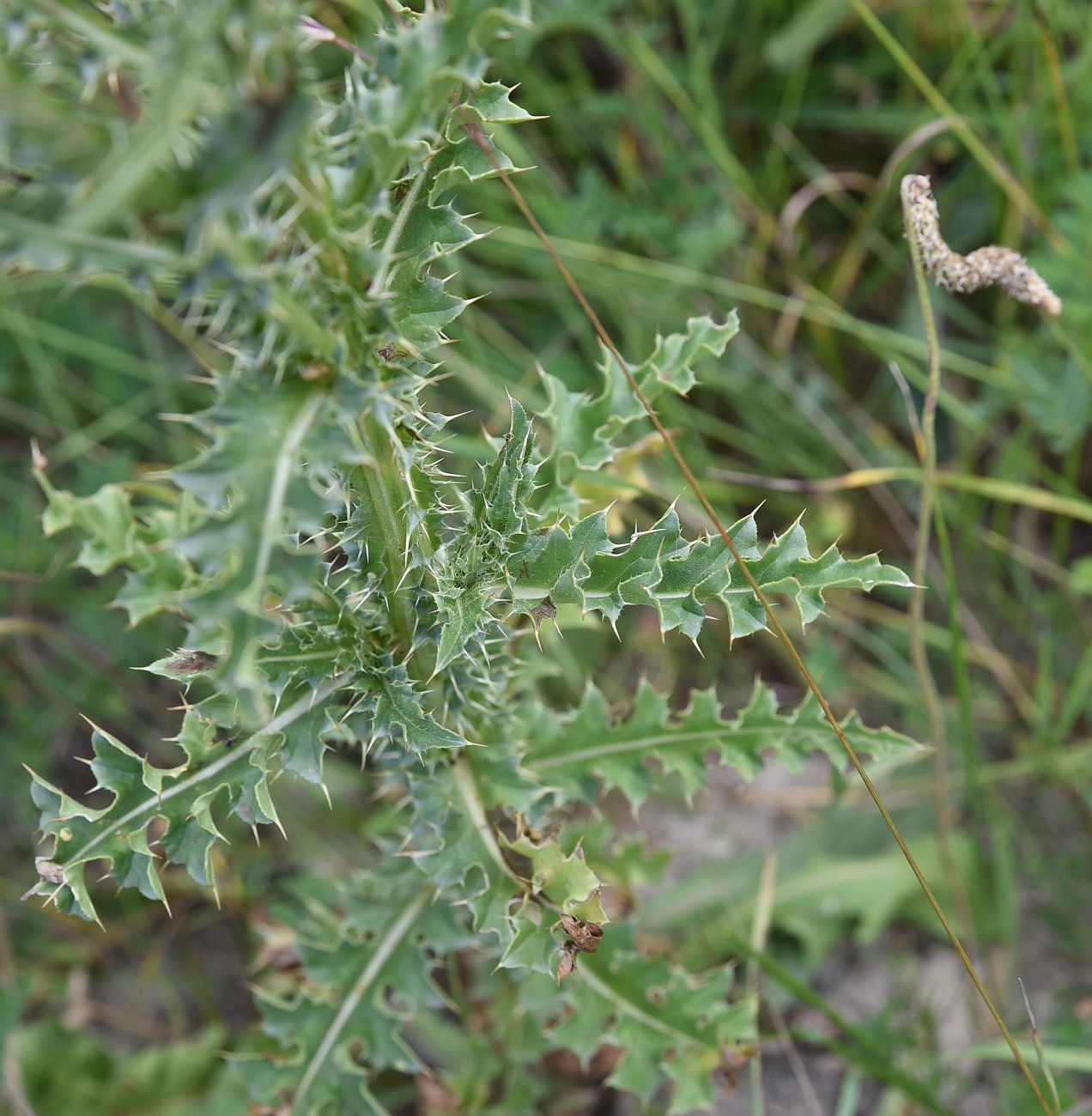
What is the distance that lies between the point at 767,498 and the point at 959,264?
180 centimetres

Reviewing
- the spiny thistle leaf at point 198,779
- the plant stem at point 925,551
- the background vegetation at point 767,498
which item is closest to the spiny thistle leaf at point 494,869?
the spiny thistle leaf at point 198,779

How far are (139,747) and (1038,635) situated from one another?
3399 millimetres

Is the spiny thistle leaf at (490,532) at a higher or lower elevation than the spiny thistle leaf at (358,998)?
higher

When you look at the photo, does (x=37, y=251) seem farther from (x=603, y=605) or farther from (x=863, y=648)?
(x=863, y=648)

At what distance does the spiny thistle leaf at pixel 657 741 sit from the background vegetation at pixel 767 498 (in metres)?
0.60

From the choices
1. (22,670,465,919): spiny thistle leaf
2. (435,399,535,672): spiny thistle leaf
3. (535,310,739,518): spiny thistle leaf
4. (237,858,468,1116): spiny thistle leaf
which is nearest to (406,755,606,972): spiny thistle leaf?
(237,858,468,1116): spiny thistle leaf

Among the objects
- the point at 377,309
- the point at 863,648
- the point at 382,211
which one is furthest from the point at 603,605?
the point at 863,648

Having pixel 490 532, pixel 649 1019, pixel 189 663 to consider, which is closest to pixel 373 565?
pixel 490 532

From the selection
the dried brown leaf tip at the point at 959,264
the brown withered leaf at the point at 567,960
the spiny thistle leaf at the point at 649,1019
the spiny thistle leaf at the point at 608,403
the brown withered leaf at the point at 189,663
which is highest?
the dried brown leaf tip at the point at 959,264

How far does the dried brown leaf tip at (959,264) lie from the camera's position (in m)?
2.18

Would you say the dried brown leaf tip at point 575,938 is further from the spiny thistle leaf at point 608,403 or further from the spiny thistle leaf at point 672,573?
the spiny thistle leaf at point 608,403

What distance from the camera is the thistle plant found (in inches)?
48.2

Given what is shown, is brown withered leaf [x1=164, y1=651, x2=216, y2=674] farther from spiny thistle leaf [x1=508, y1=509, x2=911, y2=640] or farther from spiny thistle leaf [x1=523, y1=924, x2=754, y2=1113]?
spiny thistle leaf [x1=523, y1=924, x2=754, y2=1113]

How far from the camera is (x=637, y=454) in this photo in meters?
2.84
